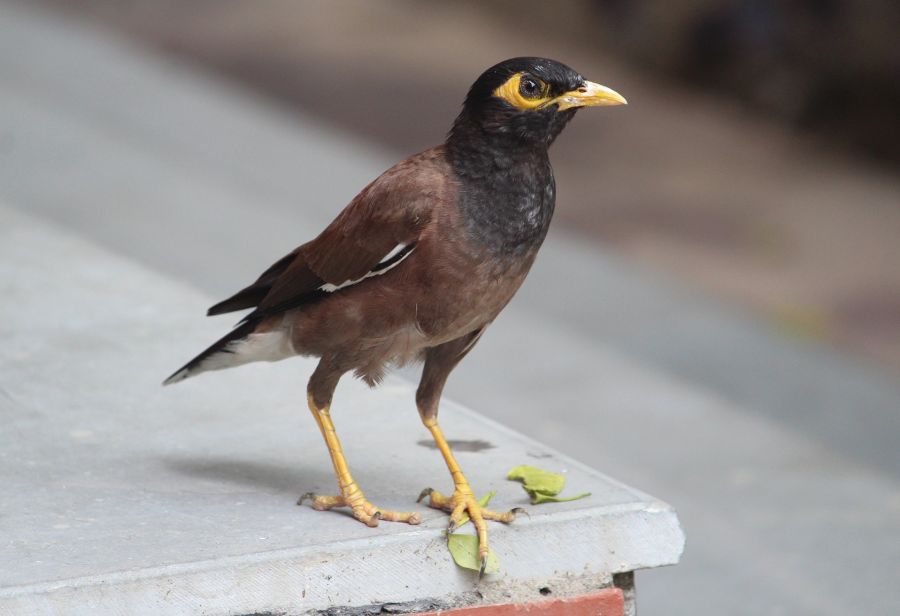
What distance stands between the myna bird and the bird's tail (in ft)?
0.37

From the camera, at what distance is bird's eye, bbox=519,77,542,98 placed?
3.33 meters

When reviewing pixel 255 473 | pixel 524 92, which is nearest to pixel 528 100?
pixel 524 92

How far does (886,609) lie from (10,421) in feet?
10.1

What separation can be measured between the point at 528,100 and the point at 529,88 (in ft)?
0.10

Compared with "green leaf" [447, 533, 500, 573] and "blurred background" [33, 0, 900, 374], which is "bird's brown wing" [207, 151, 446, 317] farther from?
"blurred background" [33, 0, 900, 374]

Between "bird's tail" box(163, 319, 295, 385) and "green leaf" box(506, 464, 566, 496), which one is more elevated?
"bird's tail" box(163, 319, 295, 385)

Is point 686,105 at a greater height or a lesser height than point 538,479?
greater

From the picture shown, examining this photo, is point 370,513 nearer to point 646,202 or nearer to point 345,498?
point 345,498

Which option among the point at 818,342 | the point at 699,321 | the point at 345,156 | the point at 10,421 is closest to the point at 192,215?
the point at 345,156

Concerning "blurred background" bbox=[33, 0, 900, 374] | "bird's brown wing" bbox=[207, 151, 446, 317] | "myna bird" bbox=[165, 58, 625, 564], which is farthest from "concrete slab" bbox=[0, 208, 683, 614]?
"blurred background" bbox=[33, 0, 900, 374]

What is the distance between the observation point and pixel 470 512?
3.43 meters

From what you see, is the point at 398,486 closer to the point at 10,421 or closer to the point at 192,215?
the point at 10,421

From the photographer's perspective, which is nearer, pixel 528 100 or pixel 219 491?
pixel 528 100

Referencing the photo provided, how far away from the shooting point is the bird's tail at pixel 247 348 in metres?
3.66
